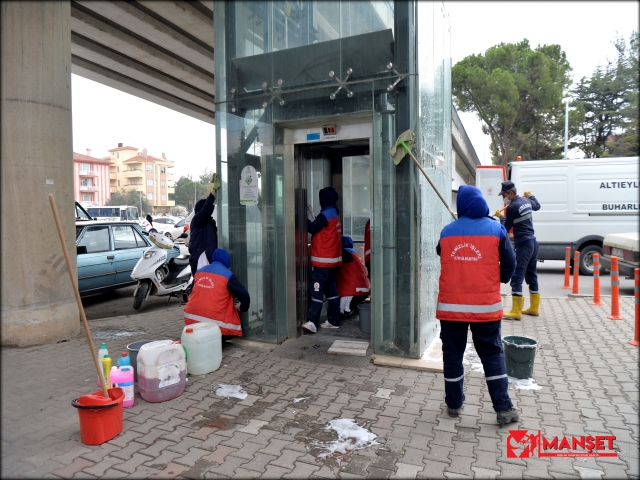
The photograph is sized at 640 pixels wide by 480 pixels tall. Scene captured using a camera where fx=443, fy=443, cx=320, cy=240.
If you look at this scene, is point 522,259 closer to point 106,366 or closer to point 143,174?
point 106,366

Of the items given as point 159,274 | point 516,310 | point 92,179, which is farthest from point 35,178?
point 92,179

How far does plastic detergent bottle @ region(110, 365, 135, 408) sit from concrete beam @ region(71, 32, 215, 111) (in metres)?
10.8

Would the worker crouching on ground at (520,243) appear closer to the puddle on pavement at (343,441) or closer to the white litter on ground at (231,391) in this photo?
the puddle on pavement at (343,441)

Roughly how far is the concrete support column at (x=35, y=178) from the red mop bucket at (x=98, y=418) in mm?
3180

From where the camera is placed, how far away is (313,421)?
12.1 ft

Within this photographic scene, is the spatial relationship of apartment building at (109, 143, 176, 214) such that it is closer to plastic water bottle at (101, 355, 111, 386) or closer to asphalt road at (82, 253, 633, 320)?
asphalt road at (82, 253, 633, 320)

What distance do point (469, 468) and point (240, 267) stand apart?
3768mm

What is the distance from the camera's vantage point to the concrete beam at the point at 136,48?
10445mm

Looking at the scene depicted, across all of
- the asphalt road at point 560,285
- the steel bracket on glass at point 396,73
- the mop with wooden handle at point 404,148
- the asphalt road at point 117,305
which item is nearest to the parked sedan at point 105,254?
the asphalt road at point 117,305

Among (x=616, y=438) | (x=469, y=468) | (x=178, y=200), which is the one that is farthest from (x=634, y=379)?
(x=178, y=200)

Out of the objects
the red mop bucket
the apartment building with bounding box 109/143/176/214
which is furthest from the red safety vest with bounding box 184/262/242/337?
the apartment building with bounding box 109/143/176/214

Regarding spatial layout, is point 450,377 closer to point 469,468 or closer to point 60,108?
point 469,468

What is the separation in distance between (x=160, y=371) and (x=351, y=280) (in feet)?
11.7

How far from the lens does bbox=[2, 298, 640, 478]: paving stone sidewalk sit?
119 inches
